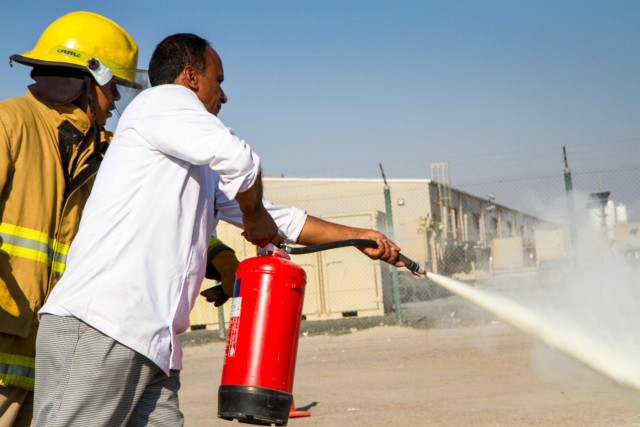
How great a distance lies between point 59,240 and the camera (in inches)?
113

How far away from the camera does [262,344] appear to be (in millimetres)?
2793

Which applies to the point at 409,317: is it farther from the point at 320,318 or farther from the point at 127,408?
the point at 127,408

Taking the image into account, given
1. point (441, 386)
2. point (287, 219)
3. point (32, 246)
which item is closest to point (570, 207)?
point (441, 386)

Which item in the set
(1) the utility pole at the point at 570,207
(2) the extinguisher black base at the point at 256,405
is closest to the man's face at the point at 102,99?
(2) the extinguisher black base at the point at 256,405

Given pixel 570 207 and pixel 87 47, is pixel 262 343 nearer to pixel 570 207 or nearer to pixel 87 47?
pixel 87 47

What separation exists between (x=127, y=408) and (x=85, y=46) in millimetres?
1426

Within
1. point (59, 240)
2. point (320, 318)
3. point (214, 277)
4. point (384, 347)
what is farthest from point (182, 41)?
point (320, 318)

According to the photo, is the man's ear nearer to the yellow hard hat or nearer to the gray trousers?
the yellow hard hat

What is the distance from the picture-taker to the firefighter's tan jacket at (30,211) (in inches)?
107

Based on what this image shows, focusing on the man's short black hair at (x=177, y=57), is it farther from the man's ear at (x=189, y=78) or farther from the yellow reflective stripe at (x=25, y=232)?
the yellow reflective stripe at (x=25, y=232)

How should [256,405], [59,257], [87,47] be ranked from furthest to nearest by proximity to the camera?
[87,47] → [59,257] → [256,405]

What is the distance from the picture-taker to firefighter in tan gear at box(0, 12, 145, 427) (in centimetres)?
273

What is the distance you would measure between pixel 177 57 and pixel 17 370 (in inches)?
45.9

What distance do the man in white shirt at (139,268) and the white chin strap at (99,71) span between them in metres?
0.48
